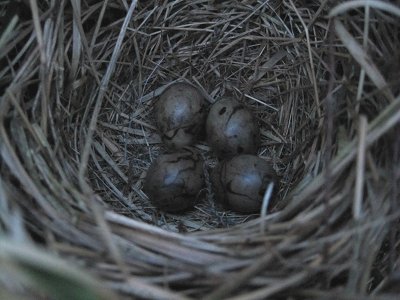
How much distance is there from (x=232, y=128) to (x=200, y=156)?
15 centimetres

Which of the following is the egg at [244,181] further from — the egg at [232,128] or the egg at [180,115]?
the egg at [180,115]

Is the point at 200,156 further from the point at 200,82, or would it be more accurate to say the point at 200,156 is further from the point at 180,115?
the point at 200,82

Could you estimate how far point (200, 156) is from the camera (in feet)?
5.97

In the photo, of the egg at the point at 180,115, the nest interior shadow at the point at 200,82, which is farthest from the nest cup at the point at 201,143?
the egg at the point at 180,115

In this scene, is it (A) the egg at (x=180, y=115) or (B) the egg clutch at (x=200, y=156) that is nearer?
(B) the egg clutch at (x=200, y=156)

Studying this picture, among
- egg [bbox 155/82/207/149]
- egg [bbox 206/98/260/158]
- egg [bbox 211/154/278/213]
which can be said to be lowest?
egg [bbox 211/154/278/213]

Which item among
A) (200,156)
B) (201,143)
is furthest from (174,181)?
(201,143)

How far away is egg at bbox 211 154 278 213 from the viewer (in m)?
1.66

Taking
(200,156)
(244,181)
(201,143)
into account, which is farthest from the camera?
(201,143)

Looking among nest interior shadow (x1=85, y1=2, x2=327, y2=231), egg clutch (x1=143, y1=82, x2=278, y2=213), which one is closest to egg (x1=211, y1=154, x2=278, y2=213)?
egg clutch (x1=143, y1=82, x2=278, y2=213)

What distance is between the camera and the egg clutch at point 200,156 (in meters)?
1.68

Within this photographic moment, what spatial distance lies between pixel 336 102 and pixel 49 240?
2.81 feet

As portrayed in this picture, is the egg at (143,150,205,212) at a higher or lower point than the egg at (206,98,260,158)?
lower

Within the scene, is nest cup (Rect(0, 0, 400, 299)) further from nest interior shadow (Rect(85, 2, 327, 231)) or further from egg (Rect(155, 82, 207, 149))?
egg (Rect(155, 82, 207, 149))
